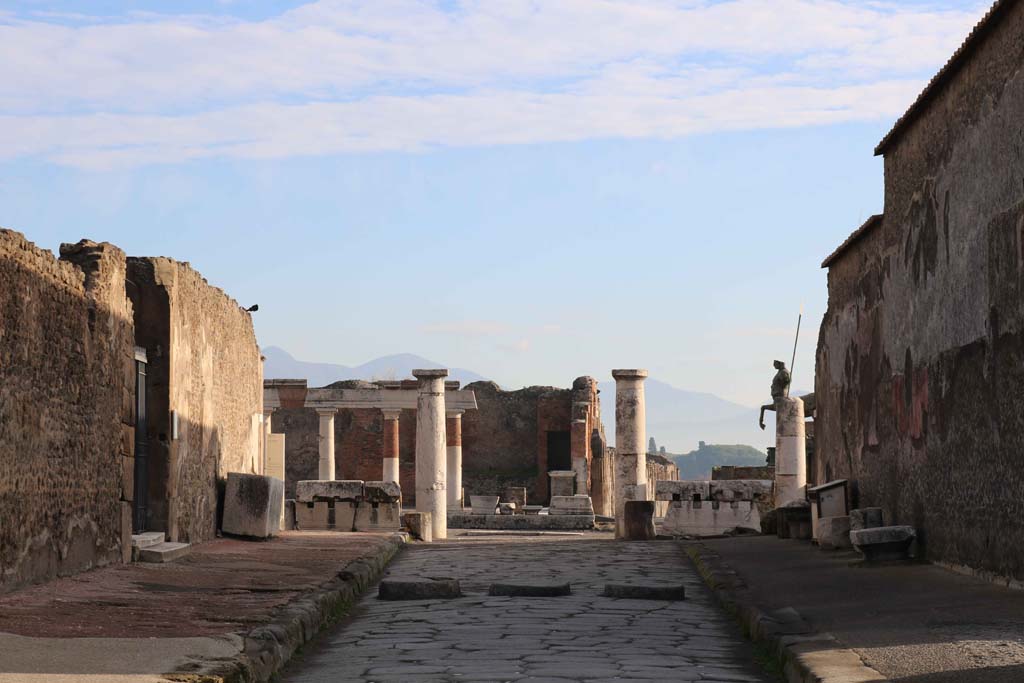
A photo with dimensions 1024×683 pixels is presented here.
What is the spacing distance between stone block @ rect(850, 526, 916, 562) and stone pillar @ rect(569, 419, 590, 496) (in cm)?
2489

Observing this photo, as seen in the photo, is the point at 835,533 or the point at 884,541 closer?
the point at 884,541

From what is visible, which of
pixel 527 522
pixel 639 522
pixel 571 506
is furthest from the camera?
pixel 571 506

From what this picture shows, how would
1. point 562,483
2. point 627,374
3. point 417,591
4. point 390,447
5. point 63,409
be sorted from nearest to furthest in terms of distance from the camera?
point 417,591 → point 63,409 → point 627,374 → point 390,447 → point 562,483

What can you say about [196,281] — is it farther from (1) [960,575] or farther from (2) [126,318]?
Result: (1) [960,575]

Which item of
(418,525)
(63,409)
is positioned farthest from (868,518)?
(418,525)

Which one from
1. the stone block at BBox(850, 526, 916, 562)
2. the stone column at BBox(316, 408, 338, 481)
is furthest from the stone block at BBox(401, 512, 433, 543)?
the stone column at BBox(316, 408, 338, 481)

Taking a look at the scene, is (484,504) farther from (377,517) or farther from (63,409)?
(63,409)

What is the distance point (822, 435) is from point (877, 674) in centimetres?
1224

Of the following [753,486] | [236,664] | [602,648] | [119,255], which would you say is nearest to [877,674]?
[602,648]

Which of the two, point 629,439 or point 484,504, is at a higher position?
point 629,439

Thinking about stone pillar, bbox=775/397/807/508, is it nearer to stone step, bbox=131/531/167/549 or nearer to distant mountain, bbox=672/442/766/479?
stone step, bbox=131/531/167/549

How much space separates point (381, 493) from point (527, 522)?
249 inches

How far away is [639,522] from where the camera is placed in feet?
61.9

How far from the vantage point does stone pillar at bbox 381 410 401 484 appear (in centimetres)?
3070
